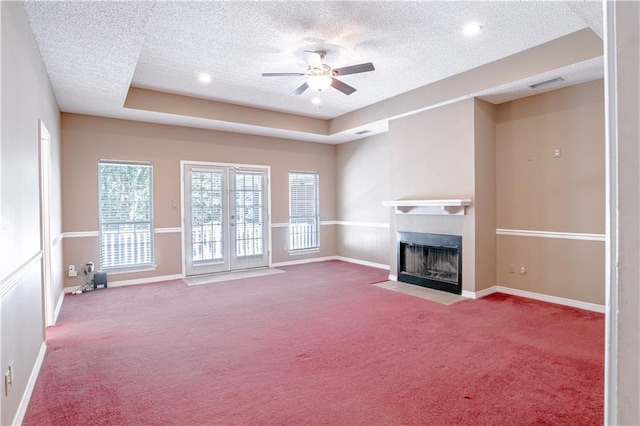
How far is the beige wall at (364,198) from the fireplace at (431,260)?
123cm

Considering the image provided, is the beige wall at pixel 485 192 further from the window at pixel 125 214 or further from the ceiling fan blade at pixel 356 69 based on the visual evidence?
the window at pixel 125 214

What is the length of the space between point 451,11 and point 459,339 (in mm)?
3088

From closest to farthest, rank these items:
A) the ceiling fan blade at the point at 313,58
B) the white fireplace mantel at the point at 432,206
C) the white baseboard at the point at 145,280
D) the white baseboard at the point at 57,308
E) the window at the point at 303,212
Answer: the ceiling fan blade at the point at 313,58 < the white baseboard at the point at 57,308 < the white fireplace mantel at the point at 432,206 < the white baseboard at the point at 145,280 < the window at the point at 303,212

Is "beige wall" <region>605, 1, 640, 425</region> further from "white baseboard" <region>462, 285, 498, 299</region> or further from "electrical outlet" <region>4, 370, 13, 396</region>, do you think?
"white baseboard" <region>462, 285, 498, 299</region>

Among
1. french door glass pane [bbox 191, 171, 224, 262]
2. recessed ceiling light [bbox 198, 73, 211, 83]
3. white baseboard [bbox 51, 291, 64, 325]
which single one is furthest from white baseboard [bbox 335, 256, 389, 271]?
white baseboard [bbox 51, 291, 64, 325]

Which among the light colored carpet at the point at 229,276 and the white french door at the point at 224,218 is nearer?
the light colored carpet at the point at 229,276

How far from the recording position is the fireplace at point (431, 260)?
5156 millimetres

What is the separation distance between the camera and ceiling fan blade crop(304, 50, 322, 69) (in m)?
4.00

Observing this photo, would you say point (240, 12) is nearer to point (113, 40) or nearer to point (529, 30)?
point (113, 40)

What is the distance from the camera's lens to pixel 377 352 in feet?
10.5

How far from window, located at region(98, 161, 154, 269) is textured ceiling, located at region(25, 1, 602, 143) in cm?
111

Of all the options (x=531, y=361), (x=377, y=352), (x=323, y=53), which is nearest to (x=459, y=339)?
(x=531, y=361)

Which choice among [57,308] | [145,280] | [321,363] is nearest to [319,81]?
[321,363]

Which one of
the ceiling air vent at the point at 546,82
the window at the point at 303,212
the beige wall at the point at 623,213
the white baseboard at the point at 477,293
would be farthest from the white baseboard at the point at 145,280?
the beige wall at the point at 623,213
